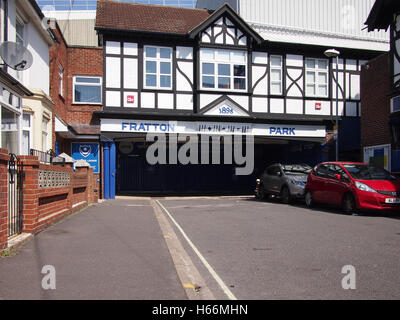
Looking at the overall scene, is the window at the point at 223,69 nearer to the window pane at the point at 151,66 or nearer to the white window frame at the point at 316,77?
the window pane at the point at 151,66

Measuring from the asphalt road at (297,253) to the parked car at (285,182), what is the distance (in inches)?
153

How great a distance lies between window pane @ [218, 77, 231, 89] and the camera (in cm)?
1936

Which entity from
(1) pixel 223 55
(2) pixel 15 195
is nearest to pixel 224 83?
(1) pixel 223 55

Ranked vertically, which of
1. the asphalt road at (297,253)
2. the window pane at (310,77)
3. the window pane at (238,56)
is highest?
the window pane at (238,56)

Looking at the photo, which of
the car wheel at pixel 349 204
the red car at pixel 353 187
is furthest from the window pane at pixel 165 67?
→ the car wheel at pixel 349 204

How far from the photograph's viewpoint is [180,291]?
171 inches

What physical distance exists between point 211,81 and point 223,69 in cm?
91

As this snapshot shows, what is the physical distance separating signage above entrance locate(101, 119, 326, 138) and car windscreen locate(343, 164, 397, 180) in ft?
24.9

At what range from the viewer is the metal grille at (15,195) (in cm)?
666

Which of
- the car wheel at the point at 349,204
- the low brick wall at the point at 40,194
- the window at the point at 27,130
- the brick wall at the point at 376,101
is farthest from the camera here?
the brick wall at the point at 376,101

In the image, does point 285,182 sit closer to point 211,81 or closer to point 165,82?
point 211,81

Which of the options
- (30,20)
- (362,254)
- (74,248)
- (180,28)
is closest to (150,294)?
(74,248)

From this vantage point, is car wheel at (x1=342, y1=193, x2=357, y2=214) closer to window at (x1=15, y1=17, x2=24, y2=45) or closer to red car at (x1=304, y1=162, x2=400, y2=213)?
red car at (x1=304, y1=162, x2=400, y2=213)

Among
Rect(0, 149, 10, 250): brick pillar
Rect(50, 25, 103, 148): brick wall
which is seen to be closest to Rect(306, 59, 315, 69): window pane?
Rect(50, 25, 103, 148): brick wall
